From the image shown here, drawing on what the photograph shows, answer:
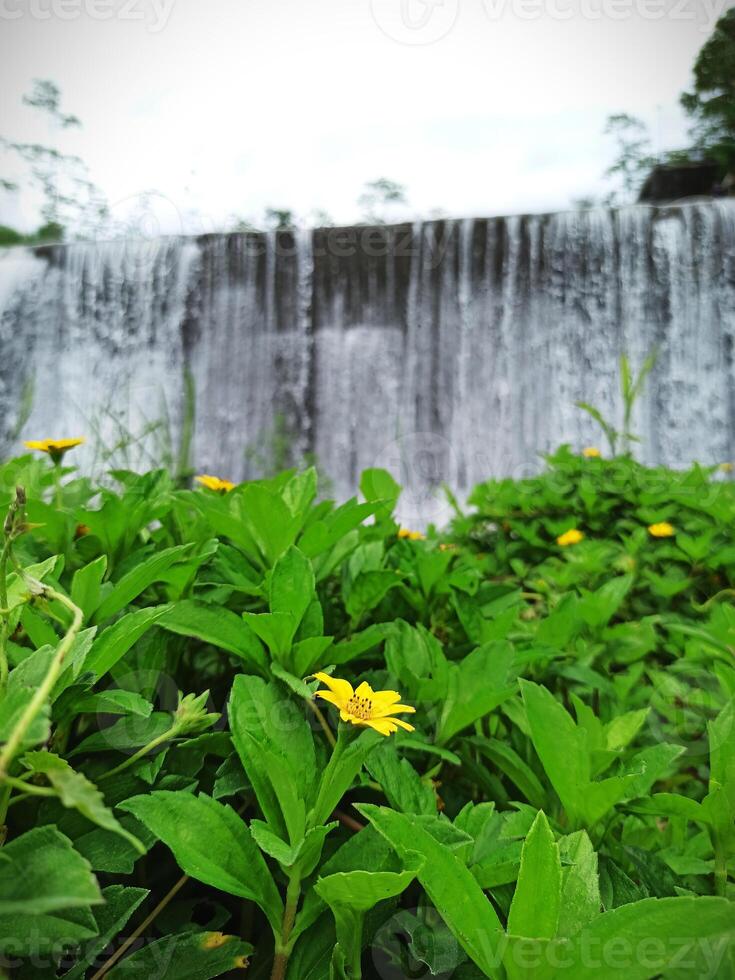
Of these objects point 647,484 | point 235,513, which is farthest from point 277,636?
point 647,484

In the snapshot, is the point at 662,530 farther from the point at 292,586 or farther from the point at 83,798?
the point at 83,798

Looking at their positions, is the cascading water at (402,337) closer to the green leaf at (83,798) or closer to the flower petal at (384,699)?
the flower petal at (384,699)

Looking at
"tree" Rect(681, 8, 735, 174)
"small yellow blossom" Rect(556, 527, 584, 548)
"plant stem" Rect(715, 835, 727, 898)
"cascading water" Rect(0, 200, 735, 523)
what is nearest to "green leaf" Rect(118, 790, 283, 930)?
"plant stem" Rect(715, 835, 727, 898)

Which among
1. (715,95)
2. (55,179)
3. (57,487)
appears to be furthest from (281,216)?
(57,487)

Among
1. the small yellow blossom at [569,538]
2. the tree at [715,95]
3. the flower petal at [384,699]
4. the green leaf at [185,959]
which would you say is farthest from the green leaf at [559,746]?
the tree at [715,95]

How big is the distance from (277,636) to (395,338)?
689 cm

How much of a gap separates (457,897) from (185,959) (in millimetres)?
172

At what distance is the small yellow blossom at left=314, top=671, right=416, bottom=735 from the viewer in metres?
0.39

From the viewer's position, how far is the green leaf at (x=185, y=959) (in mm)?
378

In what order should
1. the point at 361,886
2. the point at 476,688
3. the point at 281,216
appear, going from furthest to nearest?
the point at 281,216, the point at 476,688, the point at 361,886

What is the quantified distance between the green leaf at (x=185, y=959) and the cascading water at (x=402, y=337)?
593 cm

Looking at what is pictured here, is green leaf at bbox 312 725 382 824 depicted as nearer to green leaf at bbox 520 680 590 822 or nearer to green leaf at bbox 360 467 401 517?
green leaf at bbox 520 680 590 822

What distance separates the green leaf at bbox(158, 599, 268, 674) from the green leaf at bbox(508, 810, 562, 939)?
26cm

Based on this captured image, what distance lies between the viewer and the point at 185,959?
0.38 meters
